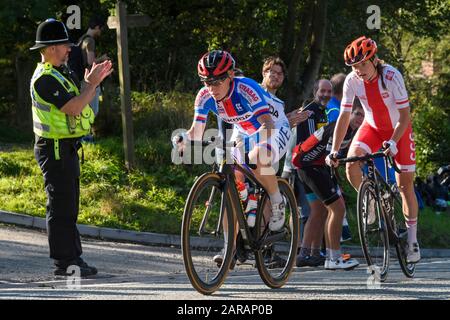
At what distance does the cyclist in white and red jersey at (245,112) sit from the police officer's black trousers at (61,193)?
121cm

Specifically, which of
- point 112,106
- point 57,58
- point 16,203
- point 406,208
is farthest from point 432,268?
A: point 112,106

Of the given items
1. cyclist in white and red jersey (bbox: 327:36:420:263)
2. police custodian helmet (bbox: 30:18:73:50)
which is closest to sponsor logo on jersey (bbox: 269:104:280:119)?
cyclist in white and red jersey (bbox: 327:36:420:263)

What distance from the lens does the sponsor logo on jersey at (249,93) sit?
26.9 feet

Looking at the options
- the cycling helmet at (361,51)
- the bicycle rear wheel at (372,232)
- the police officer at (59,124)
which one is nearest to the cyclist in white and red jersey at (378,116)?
the cycling helmet at (361,51)

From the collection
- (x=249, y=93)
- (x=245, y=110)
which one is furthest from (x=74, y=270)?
(x=249, y=93)

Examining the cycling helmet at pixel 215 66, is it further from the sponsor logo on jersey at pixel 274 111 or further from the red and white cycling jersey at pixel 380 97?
the red and white cycling jersey at pixel 380 97

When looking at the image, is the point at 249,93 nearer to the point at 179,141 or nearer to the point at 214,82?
the point at 214,82

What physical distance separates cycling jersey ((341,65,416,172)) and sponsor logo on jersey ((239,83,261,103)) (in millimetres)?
1322

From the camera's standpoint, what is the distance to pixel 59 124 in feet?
28.5

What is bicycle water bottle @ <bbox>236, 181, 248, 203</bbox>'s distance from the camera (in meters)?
8.17

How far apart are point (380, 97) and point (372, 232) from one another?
1.22 m

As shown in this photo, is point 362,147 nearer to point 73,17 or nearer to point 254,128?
point 254,128
